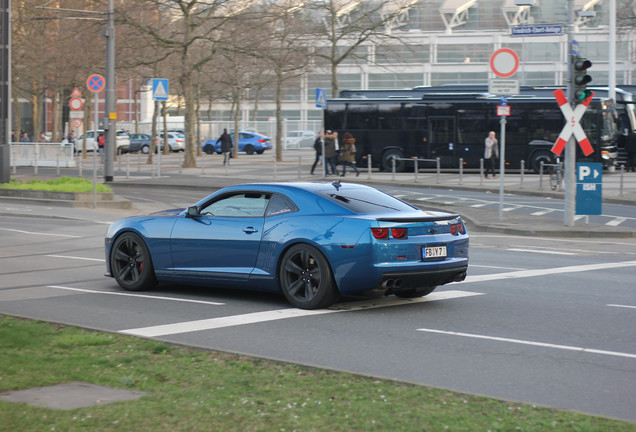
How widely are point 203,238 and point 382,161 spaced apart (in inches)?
1282

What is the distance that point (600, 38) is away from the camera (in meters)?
81.6

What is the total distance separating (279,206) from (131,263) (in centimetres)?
226

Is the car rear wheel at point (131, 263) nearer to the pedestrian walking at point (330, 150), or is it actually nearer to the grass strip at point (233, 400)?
the grass strip at point (233, 400)

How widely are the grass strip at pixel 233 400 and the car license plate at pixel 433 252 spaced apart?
3088mm

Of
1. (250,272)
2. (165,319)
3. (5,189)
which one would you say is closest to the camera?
(165,319)

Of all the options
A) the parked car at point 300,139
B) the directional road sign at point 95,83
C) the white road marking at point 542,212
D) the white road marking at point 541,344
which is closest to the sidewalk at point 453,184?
the white road marking at point 542,212

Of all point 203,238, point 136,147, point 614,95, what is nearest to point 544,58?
point 136,147

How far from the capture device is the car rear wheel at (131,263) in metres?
11.3

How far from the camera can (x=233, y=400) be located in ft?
19.5

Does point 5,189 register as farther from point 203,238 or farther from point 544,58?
point 544,58

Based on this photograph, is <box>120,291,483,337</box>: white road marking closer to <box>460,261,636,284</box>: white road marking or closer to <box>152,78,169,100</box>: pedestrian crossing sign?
<box>460,261,636,284</box>: white road marking

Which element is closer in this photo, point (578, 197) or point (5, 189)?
point (578, 197)

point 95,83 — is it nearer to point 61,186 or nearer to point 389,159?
point 61,186

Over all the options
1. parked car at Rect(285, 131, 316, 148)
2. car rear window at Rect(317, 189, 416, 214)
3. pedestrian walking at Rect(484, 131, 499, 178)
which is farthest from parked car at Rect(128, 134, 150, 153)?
car rear window at Rect(317, 189, 416, 214)
